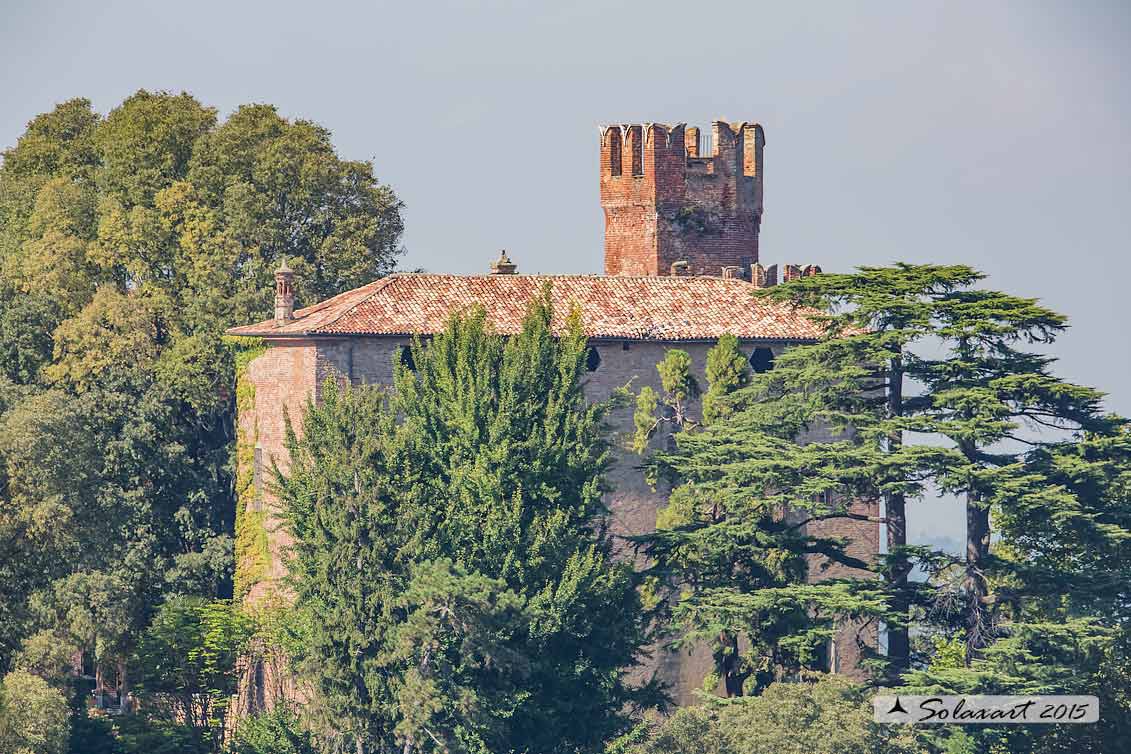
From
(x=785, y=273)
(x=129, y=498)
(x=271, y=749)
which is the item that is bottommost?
(x=271, y=749)

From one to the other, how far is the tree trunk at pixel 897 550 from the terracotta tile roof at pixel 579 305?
3.71 m

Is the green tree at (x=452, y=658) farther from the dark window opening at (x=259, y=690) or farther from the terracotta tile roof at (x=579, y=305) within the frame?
the terracotta tile roof at (x=579, y=305)

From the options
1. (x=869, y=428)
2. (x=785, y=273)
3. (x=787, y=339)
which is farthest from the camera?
(x=785, y=273)

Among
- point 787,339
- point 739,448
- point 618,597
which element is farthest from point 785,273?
point 618,597

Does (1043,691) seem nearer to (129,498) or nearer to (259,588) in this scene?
(259,588)

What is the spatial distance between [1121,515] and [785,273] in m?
15.1

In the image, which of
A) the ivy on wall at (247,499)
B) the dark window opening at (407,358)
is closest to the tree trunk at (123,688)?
the ivy on wall at (247,499)

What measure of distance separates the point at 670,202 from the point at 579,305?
37.2ft

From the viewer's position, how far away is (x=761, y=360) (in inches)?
2411

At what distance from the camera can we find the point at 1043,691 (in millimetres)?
52469

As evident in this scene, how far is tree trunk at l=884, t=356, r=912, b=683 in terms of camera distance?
55.2 m

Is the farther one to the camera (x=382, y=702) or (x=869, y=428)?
(x=869, y=428)

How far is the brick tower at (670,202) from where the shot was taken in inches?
2842

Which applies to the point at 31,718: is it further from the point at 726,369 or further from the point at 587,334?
the point at 726,369
